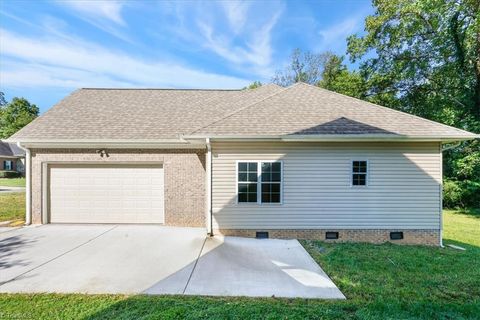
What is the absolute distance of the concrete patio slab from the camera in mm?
4336

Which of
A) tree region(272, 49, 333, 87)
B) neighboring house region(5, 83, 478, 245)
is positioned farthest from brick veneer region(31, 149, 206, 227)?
tree region(272, 49, 333, 87)

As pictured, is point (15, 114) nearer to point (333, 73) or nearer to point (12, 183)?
point (12, 183)

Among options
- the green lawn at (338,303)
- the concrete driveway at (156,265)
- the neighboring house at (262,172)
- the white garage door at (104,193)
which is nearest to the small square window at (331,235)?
the neighboring house at (262,172)

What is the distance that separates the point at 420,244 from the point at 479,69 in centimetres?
1277

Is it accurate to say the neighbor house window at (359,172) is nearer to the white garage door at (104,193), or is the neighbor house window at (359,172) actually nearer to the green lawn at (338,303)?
the green lawn at (338,303)

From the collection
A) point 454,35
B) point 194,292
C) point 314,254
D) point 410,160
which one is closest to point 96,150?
point 194,292

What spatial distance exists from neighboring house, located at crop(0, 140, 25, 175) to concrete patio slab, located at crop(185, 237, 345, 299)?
41.1 m

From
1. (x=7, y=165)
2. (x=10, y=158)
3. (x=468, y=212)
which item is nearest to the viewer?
(x=468, y=212)

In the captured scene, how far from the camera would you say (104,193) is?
29.7 ft

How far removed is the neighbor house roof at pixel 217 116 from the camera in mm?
7461

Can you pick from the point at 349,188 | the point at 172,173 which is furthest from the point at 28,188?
the point at 349,188

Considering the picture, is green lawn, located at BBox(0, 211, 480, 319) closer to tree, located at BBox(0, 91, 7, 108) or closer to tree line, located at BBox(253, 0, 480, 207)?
tree line, located at BBox(253, 0, 480, 207)

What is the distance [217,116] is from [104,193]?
16.3 ft

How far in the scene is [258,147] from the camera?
7637mm
